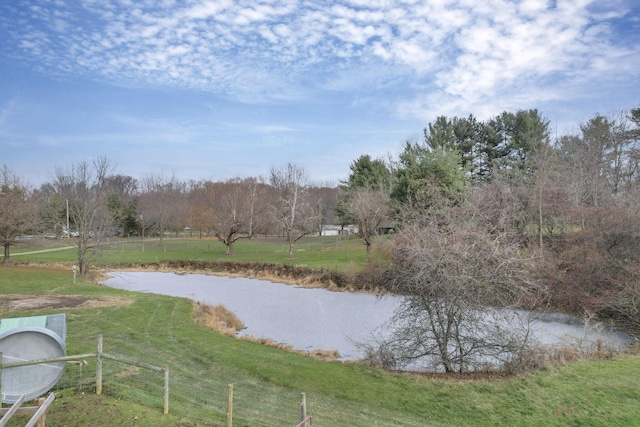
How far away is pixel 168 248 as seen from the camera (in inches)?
1907

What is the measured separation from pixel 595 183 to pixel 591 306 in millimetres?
17200

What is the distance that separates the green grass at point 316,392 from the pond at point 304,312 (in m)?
3.14

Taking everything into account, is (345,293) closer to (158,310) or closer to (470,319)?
(158,310)

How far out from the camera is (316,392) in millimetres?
9562

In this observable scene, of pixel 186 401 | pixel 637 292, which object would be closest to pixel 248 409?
pixel 186 401

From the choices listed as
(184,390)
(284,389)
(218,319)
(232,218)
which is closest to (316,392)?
(284,389)

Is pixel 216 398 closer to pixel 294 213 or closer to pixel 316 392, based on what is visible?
pixel 316 392

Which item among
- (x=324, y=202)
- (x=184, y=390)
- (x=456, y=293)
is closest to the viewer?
(x=184, y=390)

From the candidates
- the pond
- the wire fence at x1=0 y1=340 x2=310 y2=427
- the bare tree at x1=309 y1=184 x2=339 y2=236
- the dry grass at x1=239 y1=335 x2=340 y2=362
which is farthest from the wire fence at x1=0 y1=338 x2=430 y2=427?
the bare tree at x1=309 y1=184 x2=339 y2=236

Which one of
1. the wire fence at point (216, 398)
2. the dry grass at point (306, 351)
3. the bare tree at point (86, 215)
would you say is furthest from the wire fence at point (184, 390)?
the bare tree at point (86, 215)

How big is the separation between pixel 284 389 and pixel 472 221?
746cm

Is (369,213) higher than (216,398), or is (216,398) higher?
(369,213)

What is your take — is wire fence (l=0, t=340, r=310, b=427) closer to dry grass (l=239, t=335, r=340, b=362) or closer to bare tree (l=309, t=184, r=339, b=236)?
dry grass (l=239, t=335, r=340, b=362)

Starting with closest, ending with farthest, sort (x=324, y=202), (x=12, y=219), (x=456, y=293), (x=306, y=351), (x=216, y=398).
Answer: (x=216, y=398) → (x=456, y=293) → (x=306, y=351) → (x=12, y=219) → (x=324, y=202)
